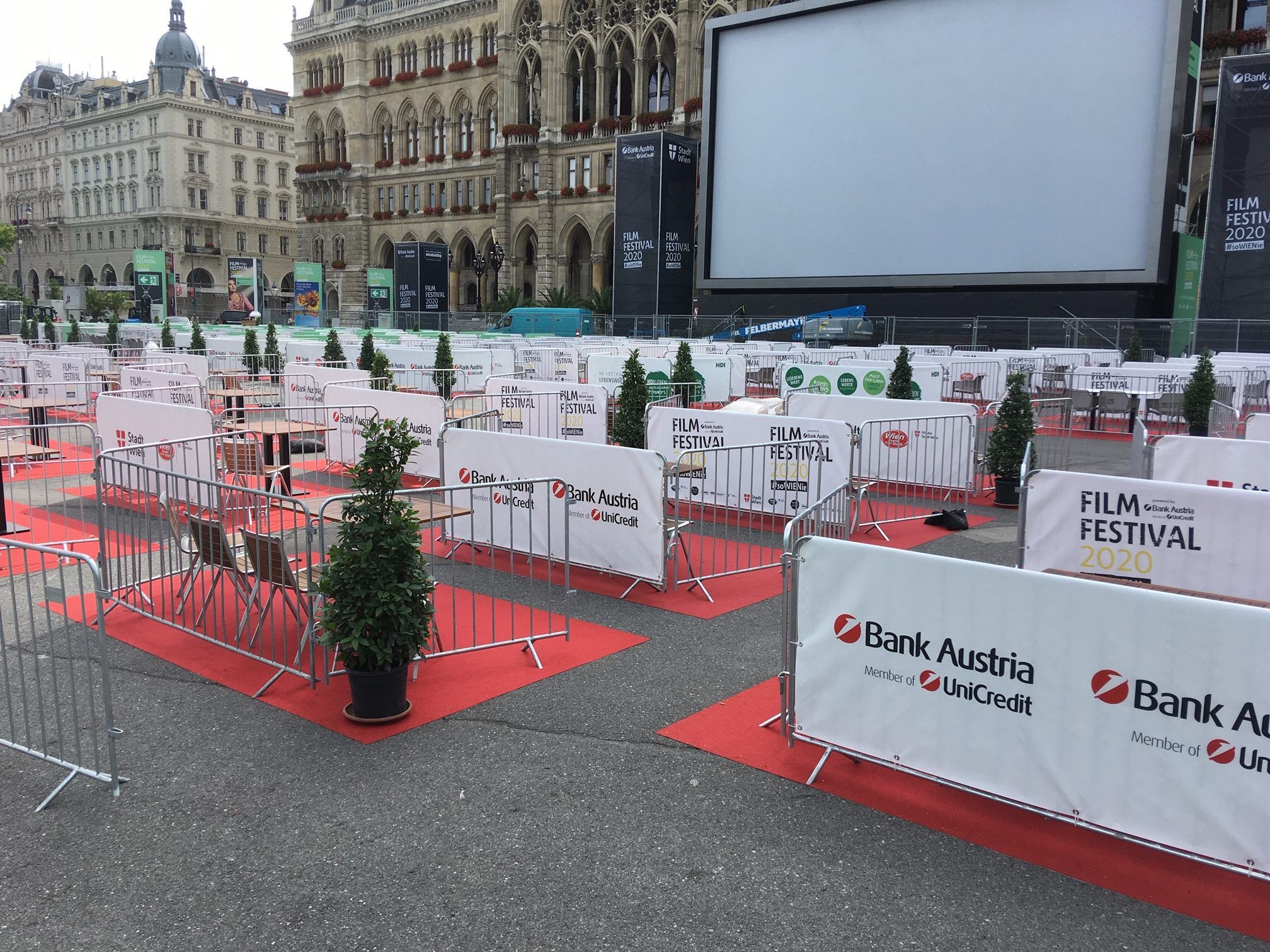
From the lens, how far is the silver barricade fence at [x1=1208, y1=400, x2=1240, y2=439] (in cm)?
1435

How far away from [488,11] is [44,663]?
70.8 metres

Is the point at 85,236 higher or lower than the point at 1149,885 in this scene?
higher

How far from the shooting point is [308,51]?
80250mm

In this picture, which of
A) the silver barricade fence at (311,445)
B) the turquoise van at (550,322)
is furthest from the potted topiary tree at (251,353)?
the turquoise van at (550,322)

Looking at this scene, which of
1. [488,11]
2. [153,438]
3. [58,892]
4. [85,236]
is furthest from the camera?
[85,236]

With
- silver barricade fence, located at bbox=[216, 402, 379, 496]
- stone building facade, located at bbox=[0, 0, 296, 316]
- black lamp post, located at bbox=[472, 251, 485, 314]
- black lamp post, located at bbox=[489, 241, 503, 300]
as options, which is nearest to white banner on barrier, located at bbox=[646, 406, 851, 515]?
silver barricade fence, located at bbox=[216, 402, 379, 496]

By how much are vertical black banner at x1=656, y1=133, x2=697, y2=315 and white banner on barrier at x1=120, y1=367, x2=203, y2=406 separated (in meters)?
30.3

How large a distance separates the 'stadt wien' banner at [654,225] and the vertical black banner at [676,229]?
28 mm

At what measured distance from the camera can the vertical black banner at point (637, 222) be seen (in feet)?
143

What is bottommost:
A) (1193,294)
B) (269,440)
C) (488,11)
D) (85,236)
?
(269,440)

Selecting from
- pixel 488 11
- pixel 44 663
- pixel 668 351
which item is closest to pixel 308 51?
pixel 488 11

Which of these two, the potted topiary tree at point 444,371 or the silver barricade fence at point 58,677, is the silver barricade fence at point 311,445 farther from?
the potted topiary tree at point 444,371

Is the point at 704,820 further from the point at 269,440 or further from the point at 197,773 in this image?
the point at 269,440

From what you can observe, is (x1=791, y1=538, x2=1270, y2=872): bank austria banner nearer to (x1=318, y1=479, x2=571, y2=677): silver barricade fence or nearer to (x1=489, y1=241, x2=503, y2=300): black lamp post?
(x1=318, y1=479, x2=571, y2=677): silver barricade fence
